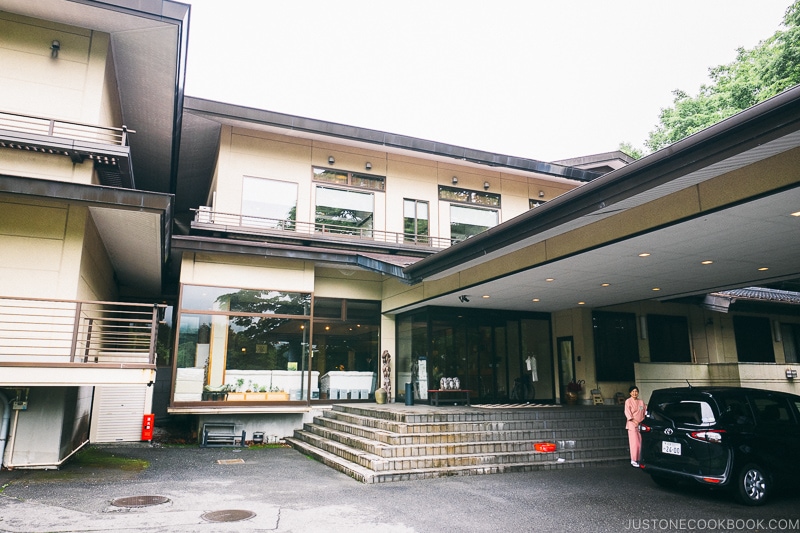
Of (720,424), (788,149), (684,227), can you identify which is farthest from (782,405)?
(788,149)

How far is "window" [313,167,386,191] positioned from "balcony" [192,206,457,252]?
129 centimetres

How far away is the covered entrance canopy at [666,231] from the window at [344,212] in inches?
144

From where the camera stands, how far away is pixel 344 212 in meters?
14.8

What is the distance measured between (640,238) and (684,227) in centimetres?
65

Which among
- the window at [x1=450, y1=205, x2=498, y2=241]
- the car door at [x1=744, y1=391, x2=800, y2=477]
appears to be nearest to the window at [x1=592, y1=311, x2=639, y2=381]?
the window at [x1=450, y1=205, x2=498, y2=241]

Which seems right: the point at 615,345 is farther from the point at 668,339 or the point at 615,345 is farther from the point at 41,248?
the point at 41,248

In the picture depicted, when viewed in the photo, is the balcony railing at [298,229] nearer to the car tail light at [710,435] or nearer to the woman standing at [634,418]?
the woman standing at [634,418]

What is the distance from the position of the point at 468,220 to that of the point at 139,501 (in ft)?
40.2

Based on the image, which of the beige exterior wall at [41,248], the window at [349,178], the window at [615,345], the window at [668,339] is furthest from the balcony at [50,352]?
the window at [668,339]

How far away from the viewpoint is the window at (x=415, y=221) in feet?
51.0

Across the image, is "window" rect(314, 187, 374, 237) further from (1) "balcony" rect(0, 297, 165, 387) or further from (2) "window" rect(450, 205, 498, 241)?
(1) "balcony" rect(0, 297, 165, 387)

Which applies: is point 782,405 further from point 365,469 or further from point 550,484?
point 365,469

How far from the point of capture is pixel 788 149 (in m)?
5.10

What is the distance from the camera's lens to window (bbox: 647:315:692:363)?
14828 mm
